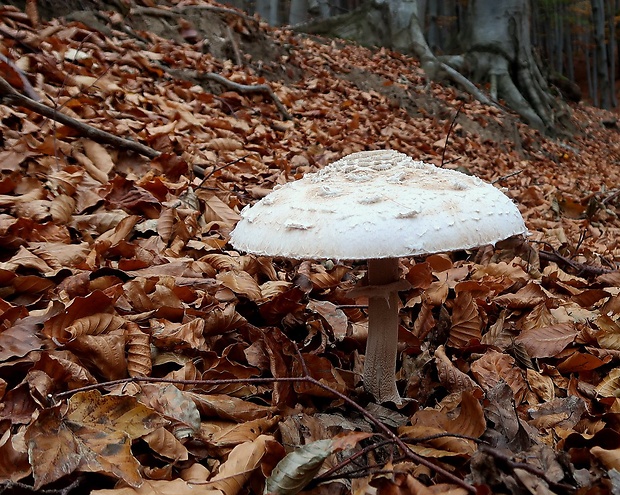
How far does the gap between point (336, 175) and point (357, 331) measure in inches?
39.9

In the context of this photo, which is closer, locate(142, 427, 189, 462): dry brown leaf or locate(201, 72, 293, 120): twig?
locate(142, 427, 189, 462): dry brown leaf

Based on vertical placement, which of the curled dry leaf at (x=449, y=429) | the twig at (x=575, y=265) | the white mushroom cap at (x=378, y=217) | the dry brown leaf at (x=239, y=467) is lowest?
the twig at (x=575, y=265)

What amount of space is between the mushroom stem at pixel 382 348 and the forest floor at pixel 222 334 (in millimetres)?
78

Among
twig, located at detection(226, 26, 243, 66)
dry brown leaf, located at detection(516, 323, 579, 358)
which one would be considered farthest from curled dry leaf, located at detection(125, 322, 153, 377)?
twig, located at detection(226, 26, 243, 66)

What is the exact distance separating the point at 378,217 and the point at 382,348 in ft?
2.50

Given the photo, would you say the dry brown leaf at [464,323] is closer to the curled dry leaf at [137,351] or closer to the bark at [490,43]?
the curled dry leaf at [137,351]

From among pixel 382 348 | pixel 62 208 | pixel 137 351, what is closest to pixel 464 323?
pixel 382 348

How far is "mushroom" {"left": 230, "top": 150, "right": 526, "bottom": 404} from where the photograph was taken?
1359mm

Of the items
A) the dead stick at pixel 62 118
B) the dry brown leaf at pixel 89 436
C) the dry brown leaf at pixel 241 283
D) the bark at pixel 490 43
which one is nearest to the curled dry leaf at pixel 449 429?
the dry brown leaf at pixel 89 436

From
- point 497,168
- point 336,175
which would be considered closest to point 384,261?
point 336,175

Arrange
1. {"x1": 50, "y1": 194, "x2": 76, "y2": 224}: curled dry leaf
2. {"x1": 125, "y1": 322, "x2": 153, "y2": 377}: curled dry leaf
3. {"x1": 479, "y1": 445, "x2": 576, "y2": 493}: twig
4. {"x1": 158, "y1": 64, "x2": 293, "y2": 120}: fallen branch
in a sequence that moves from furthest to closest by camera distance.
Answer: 1. {"x1": 158, "y1": 64, "x2": 293, "y2": 120}: fallen branch
2. {"x1": 50, "y1": 194, "x2": 76, "y2": 224}: curled dry leaf
3. {"x1": 125, "y1": 322, "x2": 153, "y2": 377}: curled dry leaf
4. {"x1": 479, "y1": 445, "x2": 576, "y2": 493}: twig

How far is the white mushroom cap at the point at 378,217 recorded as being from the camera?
136 centimetres

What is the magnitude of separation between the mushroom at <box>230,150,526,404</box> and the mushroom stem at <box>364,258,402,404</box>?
11cm

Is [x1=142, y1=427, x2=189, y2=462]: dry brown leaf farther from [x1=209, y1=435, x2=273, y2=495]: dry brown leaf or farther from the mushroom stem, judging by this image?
the mushroom stem
